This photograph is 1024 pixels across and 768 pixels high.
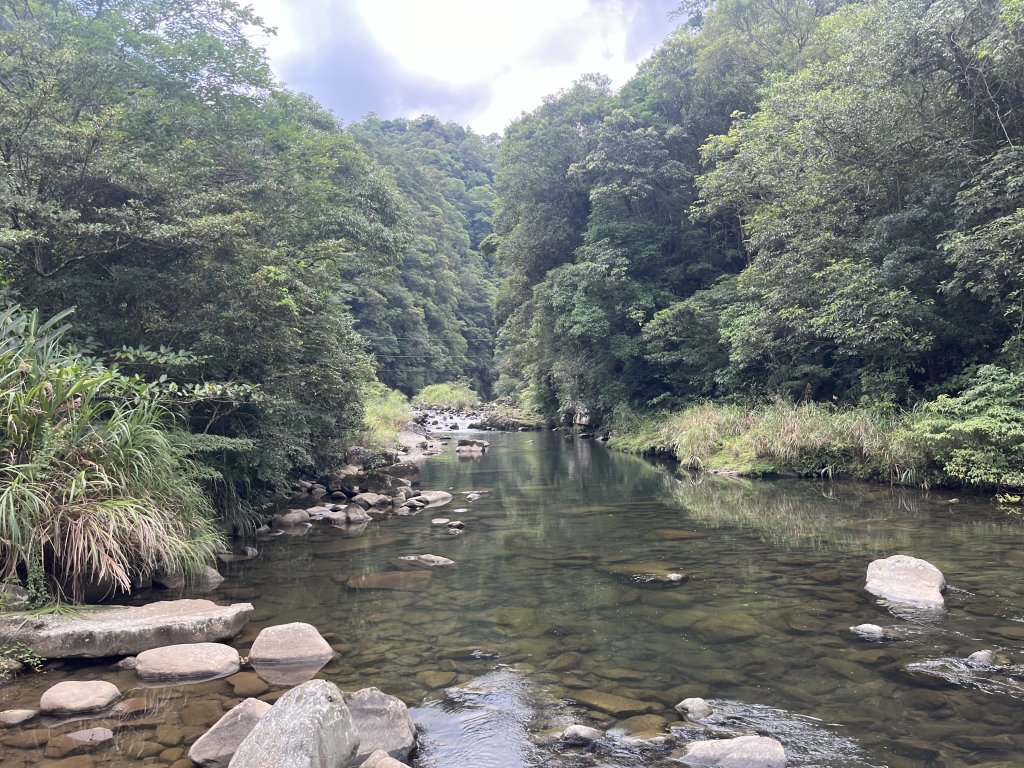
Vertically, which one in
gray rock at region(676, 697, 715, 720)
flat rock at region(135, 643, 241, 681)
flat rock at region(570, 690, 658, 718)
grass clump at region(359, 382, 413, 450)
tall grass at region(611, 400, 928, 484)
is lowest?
flat rock at region(570, 690, 658, 718)

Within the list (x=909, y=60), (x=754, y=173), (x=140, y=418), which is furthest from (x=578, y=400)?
(x=140, y=418)

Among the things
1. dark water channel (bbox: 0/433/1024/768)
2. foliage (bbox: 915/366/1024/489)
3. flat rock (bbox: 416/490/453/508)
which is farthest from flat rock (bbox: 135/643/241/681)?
foliage (bbox: 915/366/1024/489)

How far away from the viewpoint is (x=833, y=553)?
773 centimetres

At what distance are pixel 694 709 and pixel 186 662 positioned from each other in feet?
12.2

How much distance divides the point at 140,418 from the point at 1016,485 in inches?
509

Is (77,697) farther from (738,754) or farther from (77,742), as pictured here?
(738,754)

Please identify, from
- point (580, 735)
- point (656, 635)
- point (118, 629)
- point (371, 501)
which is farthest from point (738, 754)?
point (371, 501)

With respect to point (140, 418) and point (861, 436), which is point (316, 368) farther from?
point (861, 436)

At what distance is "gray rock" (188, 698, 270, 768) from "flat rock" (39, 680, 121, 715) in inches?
40.7

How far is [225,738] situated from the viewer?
138 inches

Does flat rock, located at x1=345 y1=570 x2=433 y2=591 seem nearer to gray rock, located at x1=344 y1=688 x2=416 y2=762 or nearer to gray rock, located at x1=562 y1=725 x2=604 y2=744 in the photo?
gray rock, located at x1=344 y1=688 x2=416 y2=762

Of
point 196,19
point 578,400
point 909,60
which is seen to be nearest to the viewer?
point 909,60

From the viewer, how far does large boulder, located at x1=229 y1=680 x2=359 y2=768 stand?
3.08 metres

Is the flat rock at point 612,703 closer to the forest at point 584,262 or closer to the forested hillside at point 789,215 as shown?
the forest at point 584,262
